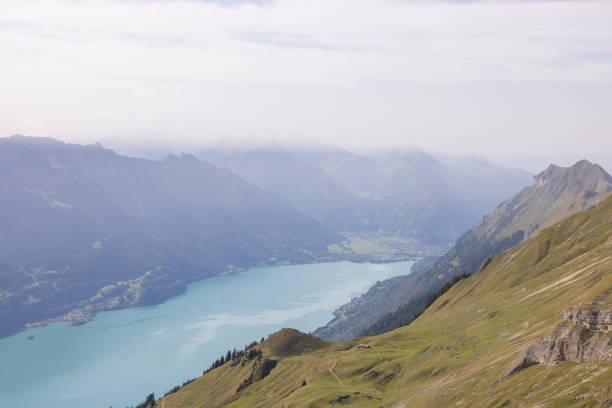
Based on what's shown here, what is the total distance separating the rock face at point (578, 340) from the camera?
5216 centimetres

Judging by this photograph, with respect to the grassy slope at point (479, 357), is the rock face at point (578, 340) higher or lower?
higher

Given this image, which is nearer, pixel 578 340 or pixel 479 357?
pixel 578 340

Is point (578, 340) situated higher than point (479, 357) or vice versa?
point (578, 340)

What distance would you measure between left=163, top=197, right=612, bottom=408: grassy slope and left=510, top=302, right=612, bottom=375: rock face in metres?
1.69

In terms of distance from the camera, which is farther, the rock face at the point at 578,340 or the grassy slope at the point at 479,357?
the grassy slope at the point at 479,357

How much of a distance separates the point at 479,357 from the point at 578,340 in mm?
32252

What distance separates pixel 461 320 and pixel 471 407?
74969 millimetres

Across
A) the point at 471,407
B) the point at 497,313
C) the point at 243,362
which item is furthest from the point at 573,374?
the point at 243,362

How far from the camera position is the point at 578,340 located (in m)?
54.4

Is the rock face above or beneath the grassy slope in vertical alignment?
above

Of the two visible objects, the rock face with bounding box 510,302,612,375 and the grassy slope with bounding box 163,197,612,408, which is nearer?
the rock face with bounding box 510,302,612,375

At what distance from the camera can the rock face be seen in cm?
5216

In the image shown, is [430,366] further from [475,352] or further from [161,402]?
[161,402]

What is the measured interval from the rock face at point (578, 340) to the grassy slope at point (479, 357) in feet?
5.55
